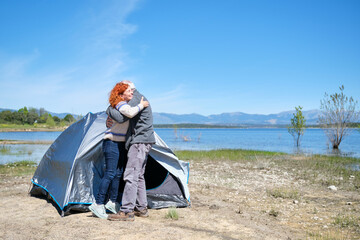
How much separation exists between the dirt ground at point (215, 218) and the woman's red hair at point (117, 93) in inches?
82.8

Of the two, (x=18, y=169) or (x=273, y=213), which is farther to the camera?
(x=18, y=169)

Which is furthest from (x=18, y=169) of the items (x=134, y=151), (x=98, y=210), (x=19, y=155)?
(x=134, y=151)

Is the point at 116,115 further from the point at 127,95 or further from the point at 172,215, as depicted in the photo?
the point at 172,215

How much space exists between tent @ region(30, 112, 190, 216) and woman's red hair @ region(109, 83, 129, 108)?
3.46 ft

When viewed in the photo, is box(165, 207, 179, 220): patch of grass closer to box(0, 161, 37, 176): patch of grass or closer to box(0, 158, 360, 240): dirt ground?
box(0, 158, 360, 240): dirt ground

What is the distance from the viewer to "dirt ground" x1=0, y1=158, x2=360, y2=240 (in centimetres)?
468

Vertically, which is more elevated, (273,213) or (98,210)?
(98,210)

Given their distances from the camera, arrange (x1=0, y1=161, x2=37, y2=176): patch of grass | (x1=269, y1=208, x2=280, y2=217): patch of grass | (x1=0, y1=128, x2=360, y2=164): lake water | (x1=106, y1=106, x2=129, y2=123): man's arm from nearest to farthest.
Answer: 1. (x1=106, y1=106, x2=129, y2=123): man's arm
2. (x1=269, y1=208, x2=280, y2=217): patch of grass
3. (x1=0, y1=161, x2=37, y2=176): patch of grass
4. (x1=0, y1=128, x2=360, y2=164): lake water

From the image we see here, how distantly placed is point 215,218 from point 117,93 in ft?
9.83

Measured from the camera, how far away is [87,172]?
20.0 feet

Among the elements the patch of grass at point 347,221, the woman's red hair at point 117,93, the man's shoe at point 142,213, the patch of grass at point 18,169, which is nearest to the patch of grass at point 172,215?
the man's shoe at point 142,213

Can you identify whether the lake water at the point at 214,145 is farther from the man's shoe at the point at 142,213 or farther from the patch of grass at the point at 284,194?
the patch of grass at the point at 284,194

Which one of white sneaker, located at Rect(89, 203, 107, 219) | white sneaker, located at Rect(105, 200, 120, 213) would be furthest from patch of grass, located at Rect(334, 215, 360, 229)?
white sneaker, located at Rect(89, 203, 107, 219)

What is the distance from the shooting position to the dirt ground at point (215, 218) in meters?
4.68
